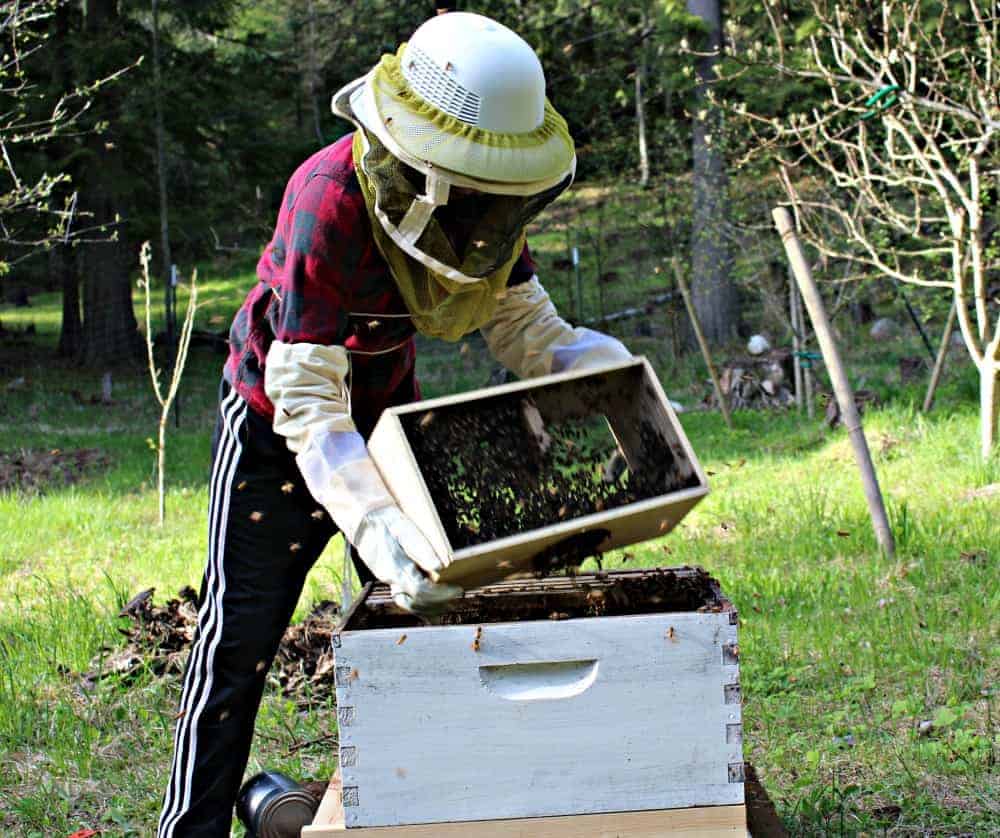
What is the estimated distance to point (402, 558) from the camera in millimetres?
1909

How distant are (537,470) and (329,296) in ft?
1.73

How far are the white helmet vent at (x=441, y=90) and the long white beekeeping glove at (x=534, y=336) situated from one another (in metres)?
0.62

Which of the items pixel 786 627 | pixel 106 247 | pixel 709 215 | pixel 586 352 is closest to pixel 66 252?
pixel 106 247

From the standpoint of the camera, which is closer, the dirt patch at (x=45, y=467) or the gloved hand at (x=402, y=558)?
the gloved hand at (x=402, y=558)

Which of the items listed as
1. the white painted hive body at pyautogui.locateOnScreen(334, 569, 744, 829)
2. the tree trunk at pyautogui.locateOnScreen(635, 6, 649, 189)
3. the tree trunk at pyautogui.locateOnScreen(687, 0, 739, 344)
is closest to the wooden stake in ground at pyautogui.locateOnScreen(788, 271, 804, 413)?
the tree trunk at pyautogui.locateOnScreen(687, 0, 739, 344)

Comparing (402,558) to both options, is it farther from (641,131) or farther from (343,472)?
(641,131)

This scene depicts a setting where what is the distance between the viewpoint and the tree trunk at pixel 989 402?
5.76m

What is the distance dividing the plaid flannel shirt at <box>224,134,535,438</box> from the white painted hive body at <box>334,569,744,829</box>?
26.6 inches

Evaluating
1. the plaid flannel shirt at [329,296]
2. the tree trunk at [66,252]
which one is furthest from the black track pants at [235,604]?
the tree trunk at [66,252]

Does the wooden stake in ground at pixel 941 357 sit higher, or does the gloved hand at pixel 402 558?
the gloved hand at pixel 402 558

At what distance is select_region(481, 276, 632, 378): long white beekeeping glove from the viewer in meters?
2.52

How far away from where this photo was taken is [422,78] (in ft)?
6.81

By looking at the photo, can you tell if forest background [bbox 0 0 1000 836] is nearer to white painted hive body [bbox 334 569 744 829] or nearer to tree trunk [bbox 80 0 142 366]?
tree trunk [bbox 80 0 142 366]

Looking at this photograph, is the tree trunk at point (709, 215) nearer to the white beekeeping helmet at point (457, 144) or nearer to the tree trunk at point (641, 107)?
the tree trunk at point (641, 107)
